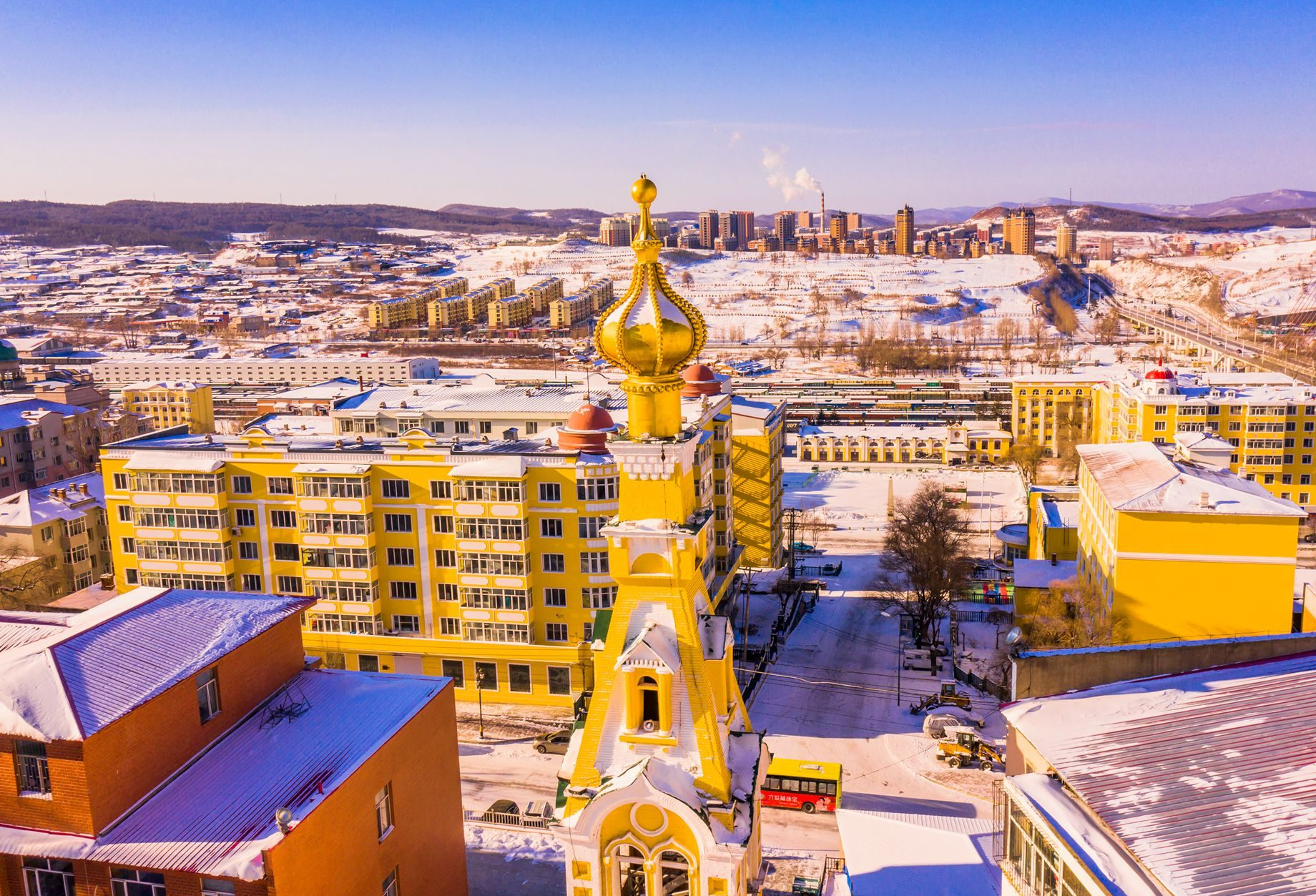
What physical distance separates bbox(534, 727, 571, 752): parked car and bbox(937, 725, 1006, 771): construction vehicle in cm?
1191

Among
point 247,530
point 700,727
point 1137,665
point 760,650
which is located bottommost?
point 760,650

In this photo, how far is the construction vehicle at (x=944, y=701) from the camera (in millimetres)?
33469

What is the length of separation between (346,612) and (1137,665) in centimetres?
2766

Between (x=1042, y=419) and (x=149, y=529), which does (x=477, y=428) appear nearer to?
(x=149, y=529)

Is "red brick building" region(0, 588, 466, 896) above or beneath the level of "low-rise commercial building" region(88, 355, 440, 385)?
above

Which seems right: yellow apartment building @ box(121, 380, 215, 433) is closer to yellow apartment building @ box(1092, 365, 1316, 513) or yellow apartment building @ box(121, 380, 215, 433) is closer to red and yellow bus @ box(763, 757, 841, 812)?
red and yellow bus @ box(763, 757, 841, 812)

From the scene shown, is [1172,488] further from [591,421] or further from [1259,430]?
[1259,430]

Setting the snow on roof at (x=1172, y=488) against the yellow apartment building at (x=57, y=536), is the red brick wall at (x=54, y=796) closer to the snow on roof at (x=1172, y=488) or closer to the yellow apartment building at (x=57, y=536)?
the yellow apartment building at (x=57, y=536)

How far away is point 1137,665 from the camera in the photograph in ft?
54.3

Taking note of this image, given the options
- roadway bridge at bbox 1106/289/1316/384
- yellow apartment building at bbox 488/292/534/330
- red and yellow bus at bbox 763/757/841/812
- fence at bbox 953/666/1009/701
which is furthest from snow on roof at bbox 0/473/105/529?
yellow apartment building at bbox 488/292/534/330

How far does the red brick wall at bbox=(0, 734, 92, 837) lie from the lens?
14.7 metres

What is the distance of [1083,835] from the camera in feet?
35.3

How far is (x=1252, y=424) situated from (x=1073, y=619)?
2927 centimetres

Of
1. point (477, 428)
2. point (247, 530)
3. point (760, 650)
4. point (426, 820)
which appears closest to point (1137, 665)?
point (426, 820)
